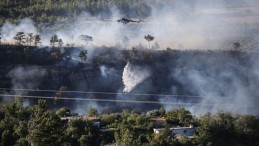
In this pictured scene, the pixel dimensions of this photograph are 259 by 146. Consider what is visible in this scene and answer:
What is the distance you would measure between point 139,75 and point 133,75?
2.16ft

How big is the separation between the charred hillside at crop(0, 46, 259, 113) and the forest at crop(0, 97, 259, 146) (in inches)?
316

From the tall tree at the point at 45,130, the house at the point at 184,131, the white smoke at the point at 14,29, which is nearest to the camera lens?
the tall tree at the point at 45,130

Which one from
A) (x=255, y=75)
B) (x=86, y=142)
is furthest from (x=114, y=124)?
(x=255, y=75)

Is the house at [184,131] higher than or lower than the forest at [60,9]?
lower

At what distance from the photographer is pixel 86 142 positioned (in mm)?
21062

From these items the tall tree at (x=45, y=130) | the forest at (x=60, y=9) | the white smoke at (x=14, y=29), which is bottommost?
the tall tree at (x=45, y=130)

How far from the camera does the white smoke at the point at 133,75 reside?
35438mm

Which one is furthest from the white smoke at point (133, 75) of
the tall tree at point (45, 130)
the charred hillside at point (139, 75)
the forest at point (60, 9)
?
the tall tree at point (45, 130)

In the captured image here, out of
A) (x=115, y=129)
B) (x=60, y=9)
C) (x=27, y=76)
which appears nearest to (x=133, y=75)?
(x=27, y=76)

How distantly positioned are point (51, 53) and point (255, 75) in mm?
16993

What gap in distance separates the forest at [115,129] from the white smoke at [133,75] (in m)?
10.4

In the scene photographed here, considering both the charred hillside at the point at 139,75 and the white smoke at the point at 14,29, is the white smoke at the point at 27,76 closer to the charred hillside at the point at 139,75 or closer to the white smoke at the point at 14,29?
the charred hillside at the point at 139,75

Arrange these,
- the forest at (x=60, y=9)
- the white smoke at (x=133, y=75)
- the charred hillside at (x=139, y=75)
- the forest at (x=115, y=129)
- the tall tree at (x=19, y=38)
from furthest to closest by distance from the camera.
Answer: the forest at (x=60, y=9)
the tall tree at (x=19, y=38)
the white smoke at (x=133, y=75)
the charred hillside at (x=139, y=75)
the forest at (x=115, y=129)

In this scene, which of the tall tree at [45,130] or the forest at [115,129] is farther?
the forest at [115,129]
